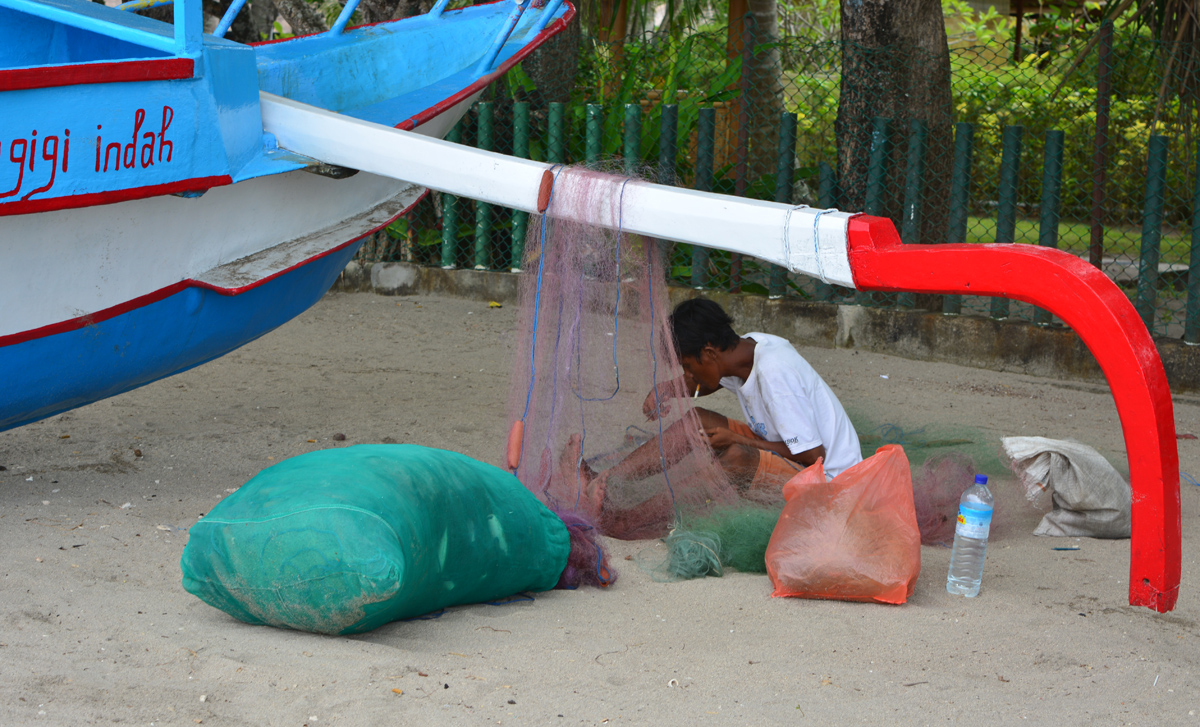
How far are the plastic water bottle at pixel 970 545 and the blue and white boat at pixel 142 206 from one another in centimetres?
224

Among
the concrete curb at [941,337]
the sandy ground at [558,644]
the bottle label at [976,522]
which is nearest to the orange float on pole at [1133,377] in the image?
the sandy ground at [558,644]

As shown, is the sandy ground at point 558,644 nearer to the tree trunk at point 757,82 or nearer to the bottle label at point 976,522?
the bottle label at point 976,522

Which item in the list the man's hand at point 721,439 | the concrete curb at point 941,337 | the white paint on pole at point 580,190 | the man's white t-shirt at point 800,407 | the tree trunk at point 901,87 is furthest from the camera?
the tree trunk at point 901,87

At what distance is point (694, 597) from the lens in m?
3.06

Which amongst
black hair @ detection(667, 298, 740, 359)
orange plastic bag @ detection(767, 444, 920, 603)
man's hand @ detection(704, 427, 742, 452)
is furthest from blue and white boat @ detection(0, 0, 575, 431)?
orange plastic bag @ detection(767, 444, 920, 603)

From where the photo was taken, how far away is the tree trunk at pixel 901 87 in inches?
266

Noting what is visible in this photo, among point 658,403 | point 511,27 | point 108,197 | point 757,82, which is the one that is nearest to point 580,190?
point 658,403

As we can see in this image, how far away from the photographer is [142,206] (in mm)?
A: 3371

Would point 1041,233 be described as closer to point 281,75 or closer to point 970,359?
point 970,359

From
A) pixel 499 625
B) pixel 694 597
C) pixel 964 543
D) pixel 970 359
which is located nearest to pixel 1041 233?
pixel 970 359

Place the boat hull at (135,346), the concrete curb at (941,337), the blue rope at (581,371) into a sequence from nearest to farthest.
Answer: the blue rope at (581,371) → the boat hull at (135,346) → the concrete curb at (941,337)

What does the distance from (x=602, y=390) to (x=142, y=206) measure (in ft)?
5.18

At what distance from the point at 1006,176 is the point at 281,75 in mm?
4108

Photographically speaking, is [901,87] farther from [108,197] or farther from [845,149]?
[108,197]
